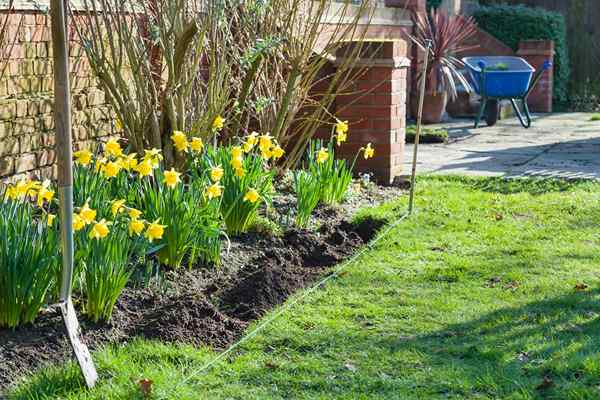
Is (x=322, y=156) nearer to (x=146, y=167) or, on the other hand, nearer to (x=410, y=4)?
(x=146, y=167)

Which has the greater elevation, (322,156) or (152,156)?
(152,156)

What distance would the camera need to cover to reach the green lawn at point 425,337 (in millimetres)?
3902

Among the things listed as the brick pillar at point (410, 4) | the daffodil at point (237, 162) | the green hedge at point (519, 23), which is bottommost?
the daffodil at point (237, 162)

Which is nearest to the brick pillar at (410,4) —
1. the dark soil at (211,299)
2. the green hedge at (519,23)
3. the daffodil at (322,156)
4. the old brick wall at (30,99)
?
the green hedge at (519,23)

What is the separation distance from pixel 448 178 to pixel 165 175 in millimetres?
4232

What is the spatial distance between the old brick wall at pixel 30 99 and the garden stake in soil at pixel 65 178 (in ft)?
7.90

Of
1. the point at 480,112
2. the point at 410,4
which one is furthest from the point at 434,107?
the point at 410,4

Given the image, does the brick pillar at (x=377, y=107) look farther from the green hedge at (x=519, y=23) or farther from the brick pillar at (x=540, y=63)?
the green hedge at (x=519, y=23)

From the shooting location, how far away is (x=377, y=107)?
8492 mm

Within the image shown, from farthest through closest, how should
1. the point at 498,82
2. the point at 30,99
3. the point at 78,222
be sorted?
the point at 498,82 < the point at 30,99 < the point at 78,222

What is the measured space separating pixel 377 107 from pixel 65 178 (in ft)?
16.1

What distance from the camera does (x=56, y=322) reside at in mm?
4375

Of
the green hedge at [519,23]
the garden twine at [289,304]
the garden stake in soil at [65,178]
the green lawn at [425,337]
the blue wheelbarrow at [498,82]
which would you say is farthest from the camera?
the green hedge at [519,23]

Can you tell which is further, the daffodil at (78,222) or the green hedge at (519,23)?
the green hedge at (519,23)
